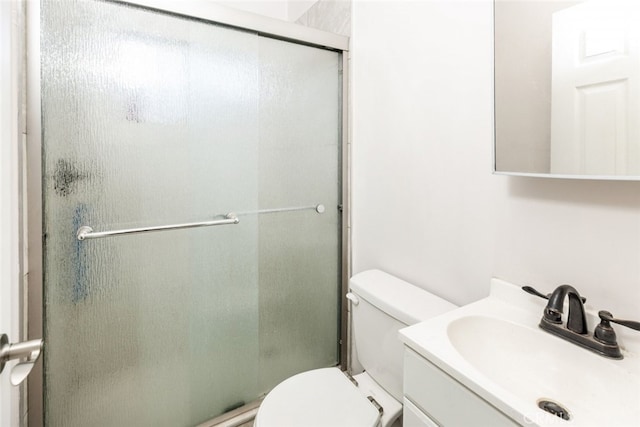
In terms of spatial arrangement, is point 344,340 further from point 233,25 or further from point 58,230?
point 233,25

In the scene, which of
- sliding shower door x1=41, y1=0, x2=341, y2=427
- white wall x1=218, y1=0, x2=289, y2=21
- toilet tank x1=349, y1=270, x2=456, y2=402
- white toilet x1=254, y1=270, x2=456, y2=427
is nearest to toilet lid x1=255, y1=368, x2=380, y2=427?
white toilet x1=254, y1=270, x2=456, y2=427

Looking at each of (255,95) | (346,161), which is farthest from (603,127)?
(255,95)

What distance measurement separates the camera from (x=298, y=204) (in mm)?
1586

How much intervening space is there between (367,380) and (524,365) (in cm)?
64

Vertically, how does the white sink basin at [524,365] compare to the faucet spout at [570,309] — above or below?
below

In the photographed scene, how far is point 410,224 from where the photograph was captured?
1314 mm

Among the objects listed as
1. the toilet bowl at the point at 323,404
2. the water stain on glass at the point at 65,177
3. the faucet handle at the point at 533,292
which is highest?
the water stain on glass at the point at 65,177

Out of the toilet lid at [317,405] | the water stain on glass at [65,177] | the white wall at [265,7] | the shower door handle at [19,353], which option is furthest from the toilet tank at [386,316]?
the white wall at [265,7]

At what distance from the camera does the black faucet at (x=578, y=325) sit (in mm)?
718

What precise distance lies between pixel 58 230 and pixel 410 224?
1259 millimetres

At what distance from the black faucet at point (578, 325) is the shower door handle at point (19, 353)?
1.07 metres

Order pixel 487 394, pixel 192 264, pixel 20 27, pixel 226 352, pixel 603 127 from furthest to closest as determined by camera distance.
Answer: pixel 226 352
pixel 192 264
pixel 20 27
pixel 603 127
pixel 487 394

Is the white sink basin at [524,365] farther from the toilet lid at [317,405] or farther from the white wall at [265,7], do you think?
the white wall at [265,7]

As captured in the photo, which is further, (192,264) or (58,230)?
(192,264)
